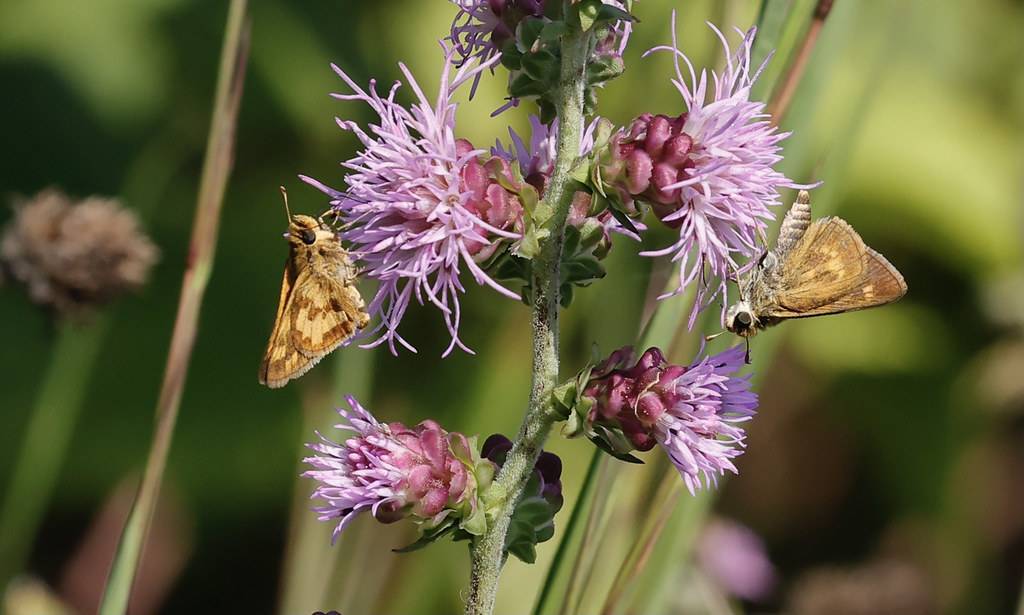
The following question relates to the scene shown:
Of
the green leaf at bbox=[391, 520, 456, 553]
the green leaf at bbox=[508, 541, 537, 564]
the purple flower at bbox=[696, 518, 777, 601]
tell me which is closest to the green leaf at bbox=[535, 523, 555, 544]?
the green leaf at bbox=[508, 541, 537, 564]

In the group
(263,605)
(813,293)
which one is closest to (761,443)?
(263,605)

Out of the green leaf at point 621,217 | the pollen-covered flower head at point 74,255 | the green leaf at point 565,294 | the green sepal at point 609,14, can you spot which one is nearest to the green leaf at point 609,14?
the green sepal at point 609,14

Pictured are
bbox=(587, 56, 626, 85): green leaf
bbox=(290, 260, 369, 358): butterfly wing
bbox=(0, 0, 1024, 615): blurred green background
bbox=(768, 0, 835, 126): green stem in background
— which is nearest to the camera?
bbox=(587, 56, 626, 85): green leaf

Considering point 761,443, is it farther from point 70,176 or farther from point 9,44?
point 9,44

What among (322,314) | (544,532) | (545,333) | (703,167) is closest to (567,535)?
(544,532)

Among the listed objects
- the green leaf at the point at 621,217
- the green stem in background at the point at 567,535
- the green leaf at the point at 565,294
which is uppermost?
the green leaf at the point at 621,217

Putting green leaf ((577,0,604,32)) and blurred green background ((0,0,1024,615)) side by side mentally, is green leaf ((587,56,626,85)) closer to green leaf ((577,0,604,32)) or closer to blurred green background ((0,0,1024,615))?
green leaf ((577,0,604,32))

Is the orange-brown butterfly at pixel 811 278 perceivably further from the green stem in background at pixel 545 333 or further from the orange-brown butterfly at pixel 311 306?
the orange-brown butterfly at pixel 311 306
